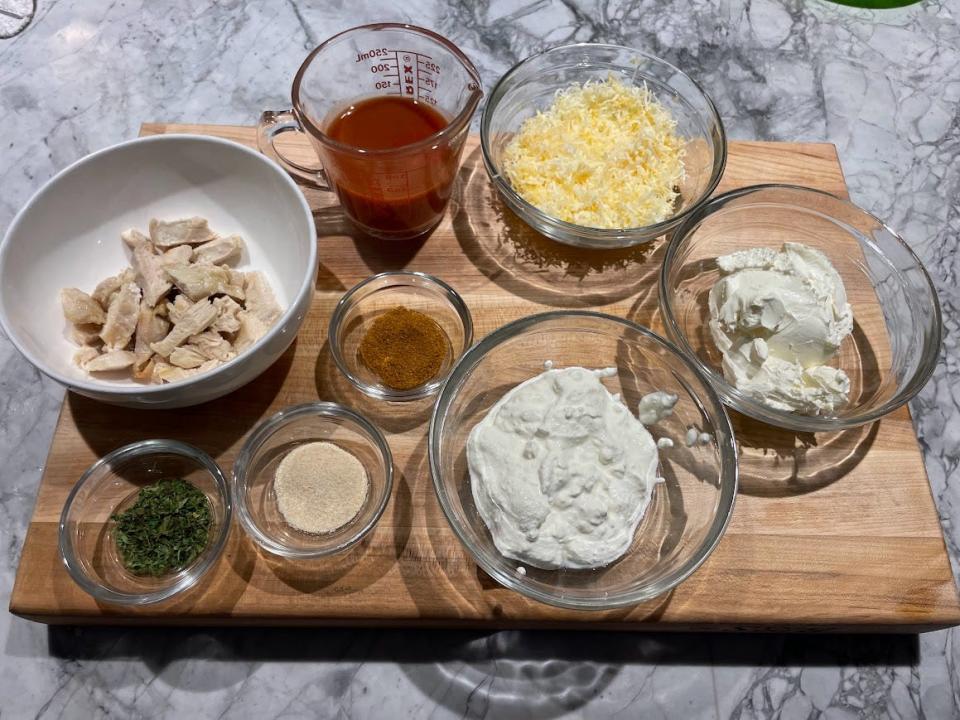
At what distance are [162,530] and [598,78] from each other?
1.49 m

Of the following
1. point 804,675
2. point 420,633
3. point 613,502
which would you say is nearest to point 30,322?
point 420,633

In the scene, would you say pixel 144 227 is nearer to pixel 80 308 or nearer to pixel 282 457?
pixel 80 308

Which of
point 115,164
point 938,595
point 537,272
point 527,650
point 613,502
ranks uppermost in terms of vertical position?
point 115,164

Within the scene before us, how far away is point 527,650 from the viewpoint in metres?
1.57

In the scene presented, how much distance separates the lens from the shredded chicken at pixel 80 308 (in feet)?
4.94

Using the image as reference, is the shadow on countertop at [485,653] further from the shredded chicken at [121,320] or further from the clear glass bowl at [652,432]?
the shredded chicken at [121,320]

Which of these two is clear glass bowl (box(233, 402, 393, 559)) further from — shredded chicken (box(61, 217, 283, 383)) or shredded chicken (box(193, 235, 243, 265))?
shredded chicken (box(193, 235, 243, 265))

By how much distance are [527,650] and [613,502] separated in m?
0.46

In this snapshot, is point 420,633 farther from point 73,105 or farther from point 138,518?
point 73,105

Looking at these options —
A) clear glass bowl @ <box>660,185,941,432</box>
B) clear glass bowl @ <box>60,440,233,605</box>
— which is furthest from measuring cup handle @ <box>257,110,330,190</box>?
clear glass bowl @ <box>660,185,941,432</box>

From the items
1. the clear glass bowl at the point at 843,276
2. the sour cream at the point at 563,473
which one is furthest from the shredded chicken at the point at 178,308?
the clear glass bowl at the point at 843,276

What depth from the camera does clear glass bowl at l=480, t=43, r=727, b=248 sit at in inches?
65.6

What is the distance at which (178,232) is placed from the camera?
1612mm

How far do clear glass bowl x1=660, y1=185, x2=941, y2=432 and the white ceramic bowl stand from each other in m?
0.82
